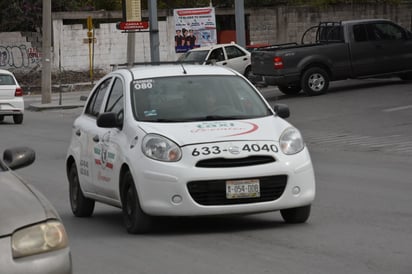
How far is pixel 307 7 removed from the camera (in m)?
51.4

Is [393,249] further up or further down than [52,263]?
further down

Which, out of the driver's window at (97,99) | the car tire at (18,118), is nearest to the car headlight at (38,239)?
the driver's window at (97,99)

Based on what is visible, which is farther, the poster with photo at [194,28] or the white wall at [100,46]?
the white wall at [100,46]

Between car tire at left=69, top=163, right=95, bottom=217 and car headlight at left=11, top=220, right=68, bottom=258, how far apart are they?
6.15 meters

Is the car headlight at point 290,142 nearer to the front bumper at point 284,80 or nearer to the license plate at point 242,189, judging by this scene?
the license plate at point 242,189

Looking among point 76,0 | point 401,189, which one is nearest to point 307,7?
point 76,0

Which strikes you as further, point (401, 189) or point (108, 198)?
point (401, 189)

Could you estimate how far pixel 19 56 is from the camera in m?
50.7

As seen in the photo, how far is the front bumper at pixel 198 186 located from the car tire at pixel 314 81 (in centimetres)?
2127

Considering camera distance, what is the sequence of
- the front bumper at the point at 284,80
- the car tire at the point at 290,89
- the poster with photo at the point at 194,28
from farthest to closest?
the poster with photo at the point at 194,28 < the car tire at the point at 290,89 < the front bumper at the point at 284,80

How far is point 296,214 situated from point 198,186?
3.98 feet

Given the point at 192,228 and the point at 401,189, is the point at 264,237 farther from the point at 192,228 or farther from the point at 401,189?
the point at 401,189

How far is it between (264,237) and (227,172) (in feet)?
2.24

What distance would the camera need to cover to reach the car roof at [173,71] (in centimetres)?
1155
